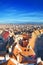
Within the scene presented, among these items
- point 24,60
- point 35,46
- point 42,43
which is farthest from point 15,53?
point 42,43

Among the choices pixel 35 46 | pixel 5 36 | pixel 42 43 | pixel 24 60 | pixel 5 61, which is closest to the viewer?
pixel 5 61

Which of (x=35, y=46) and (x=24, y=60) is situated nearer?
(x=24, y=60)

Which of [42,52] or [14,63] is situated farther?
[42,52]

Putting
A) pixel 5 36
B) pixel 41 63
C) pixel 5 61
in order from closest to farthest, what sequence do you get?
1. pixel 41 63
2. pixel 5 61
3. pixel 5 36

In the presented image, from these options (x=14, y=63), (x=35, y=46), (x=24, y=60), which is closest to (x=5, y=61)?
(x=14, y=63)

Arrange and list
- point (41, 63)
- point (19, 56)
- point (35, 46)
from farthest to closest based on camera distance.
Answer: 1. point (35, 46)
2. point (19, 56)
3. point (41, 63)

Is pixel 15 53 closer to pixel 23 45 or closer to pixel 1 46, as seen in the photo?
pixel 23 45

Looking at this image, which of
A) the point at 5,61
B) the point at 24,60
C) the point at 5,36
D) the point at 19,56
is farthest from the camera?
the point at 5,36

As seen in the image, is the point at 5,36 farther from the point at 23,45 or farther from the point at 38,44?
the point at 23,45
